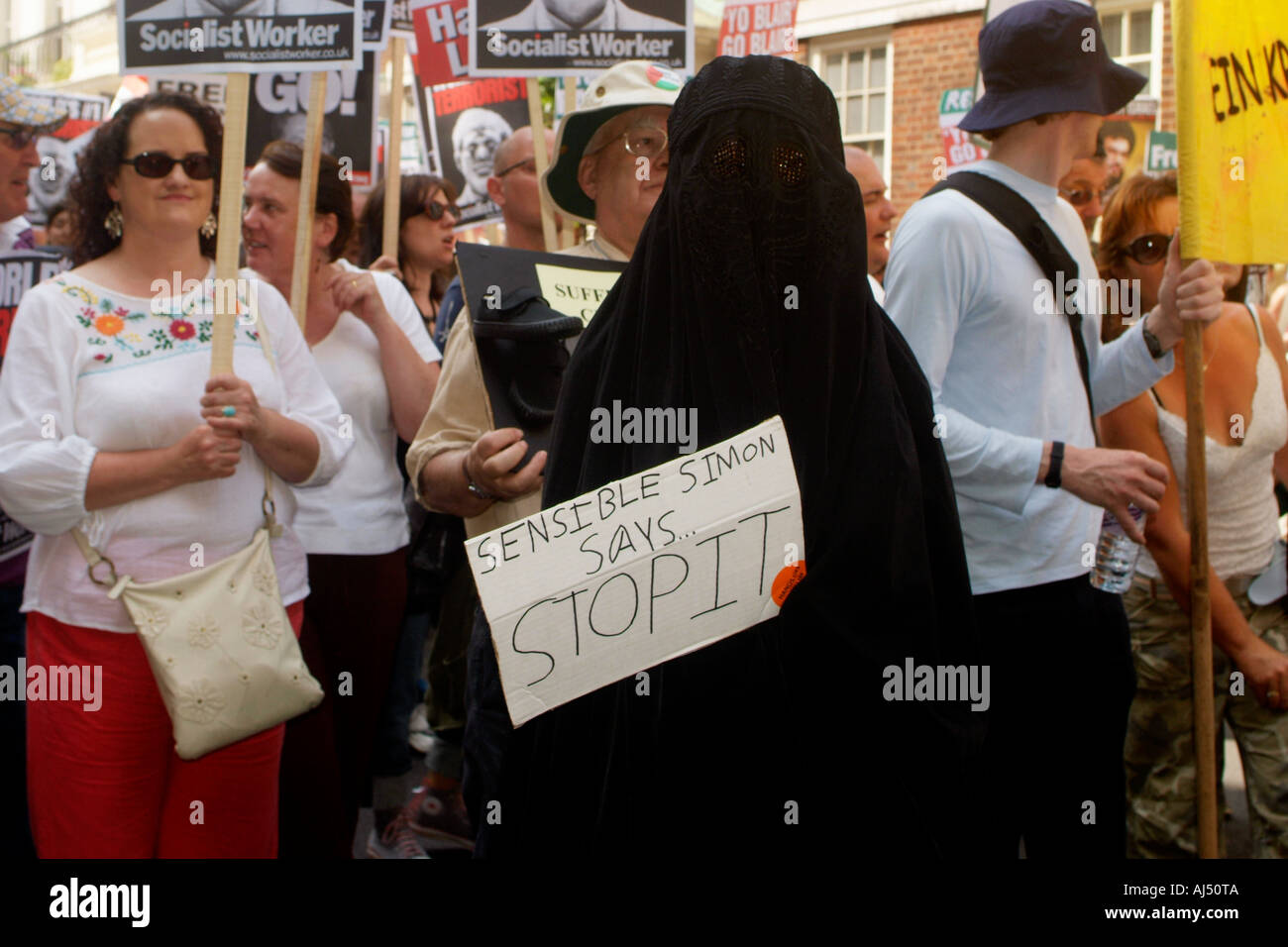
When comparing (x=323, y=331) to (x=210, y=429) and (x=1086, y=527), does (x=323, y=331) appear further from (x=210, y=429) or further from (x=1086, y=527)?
(x=1086, y=527)

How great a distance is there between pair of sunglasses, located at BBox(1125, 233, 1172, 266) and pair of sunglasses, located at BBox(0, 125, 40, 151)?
352cm

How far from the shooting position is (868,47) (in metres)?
16.3

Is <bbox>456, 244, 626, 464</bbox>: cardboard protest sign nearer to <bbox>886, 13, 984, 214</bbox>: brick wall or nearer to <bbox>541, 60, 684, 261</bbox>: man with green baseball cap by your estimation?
<bbox>541, 60, 684, 261</bbox>: man with green baseball cap

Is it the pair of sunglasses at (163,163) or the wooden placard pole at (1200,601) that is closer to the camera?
the wooden placard pole at (1200,601)

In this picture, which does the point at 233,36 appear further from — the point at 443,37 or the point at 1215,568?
the point at 1215,568

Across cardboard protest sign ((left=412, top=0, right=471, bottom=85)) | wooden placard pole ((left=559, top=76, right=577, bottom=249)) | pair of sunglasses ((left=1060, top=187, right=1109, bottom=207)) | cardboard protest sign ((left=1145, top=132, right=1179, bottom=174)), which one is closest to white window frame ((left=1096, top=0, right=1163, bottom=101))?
cardboard protest sign ((left=1145, top=132, right=1179, bottom=174))

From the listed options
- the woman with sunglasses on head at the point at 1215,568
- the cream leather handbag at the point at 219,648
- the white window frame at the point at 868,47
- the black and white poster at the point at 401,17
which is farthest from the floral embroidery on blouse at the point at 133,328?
the white window frame at the point at 868,47

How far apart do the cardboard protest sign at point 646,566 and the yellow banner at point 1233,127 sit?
5.48 ft

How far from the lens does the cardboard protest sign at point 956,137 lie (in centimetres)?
748

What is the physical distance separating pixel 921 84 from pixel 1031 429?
1372 centimetres

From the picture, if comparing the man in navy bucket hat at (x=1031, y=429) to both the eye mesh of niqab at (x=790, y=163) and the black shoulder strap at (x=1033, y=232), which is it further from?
the eye mesh of niqab at (x=790, y=163)

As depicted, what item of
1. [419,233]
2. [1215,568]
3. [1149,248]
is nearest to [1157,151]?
[1149,248]

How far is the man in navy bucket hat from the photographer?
2785 millimetres
